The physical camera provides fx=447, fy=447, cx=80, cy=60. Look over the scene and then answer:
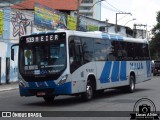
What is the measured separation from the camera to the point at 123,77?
2242 centimetres

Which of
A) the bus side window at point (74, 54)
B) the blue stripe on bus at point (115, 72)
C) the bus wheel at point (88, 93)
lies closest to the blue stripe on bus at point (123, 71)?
the blue stripe on bus at point (115, 72)

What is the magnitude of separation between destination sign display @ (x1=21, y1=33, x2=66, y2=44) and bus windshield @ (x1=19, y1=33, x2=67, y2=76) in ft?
0.51

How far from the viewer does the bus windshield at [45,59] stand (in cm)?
1688

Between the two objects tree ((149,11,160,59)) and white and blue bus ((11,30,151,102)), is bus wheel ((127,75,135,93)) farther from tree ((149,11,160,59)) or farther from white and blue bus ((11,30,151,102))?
tree ((149,11,160,59))

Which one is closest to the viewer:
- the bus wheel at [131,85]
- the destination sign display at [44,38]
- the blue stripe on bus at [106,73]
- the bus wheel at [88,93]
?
the destination sign display at [44,38]

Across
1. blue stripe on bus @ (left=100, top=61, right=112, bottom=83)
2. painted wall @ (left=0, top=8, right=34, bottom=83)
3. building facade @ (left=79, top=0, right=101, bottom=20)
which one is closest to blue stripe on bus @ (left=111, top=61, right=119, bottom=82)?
blue stripe on bus @ (left=100, top=61, right=112, bottom=83)

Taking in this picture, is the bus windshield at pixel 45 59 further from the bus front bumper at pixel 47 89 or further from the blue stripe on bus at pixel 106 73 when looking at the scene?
the blue stripe on bus at pixel 106 73

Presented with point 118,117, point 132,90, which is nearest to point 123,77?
point 132,90

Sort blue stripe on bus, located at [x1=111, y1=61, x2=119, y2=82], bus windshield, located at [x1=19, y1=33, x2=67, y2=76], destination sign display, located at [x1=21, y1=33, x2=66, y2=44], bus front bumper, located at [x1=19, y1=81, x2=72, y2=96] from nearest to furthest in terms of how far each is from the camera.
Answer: bus front bumper, located at [x1=19, y1=81, x2=72, y2=96] → bus windshield, located at [x1=19, y1=33, x2=67, y2=76] → destination sign display, located at [x1=21, y1=33, x2=66, y2=44] → blue stripe on bus, located at [x1=111, y1=61, x2=119, y2=82]

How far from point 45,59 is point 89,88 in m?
2.62

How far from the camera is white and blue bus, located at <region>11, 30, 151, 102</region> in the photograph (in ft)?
55.3

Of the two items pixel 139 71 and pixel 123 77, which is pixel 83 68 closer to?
pixel 123 77

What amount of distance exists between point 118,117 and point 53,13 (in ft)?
99.5

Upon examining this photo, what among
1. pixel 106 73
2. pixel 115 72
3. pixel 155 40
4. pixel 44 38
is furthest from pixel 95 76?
pixel 155 40
